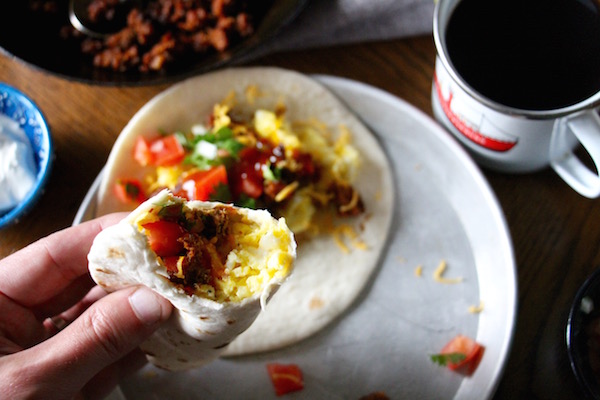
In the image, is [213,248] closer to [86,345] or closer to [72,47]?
[86,345]

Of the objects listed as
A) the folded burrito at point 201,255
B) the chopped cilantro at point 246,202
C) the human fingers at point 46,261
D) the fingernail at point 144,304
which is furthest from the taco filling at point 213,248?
the chopped cilantro at point 246,202

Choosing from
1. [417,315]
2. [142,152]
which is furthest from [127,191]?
[417,315]

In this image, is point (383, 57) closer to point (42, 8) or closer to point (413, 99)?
point (413, 99)

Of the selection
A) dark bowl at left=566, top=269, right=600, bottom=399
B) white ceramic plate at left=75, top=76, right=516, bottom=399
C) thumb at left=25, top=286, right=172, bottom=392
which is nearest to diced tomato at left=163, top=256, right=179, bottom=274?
thumb at left=25, top=286, right=172, bottom=392

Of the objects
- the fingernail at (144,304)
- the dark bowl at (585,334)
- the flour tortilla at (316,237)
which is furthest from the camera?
the flour tortilla at (316,237)

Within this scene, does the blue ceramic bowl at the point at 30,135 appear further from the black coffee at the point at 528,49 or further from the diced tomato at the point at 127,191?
the black coffee at the point at 528,49
